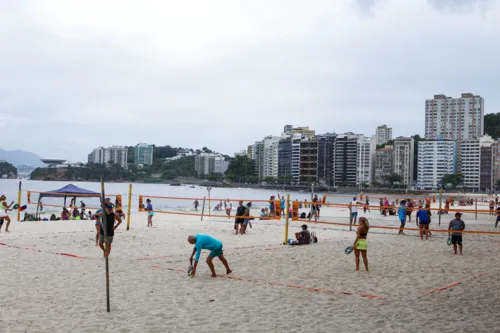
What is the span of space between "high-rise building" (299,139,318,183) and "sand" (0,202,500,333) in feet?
496

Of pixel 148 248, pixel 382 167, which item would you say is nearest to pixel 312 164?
pixel 382 167

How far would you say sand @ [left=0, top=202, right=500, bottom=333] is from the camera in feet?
22.8

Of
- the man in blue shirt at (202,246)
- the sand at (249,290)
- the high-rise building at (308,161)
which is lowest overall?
the sand at (249,290)

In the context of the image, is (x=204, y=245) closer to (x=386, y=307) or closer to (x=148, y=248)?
(x=386, y=307)

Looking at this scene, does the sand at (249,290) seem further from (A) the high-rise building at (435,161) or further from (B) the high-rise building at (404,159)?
(B) the high-rise building at (404,159)

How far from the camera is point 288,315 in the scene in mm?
7441

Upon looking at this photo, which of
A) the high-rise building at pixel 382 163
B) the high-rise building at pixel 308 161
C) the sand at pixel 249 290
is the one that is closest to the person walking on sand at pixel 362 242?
the sand at pixel 249 290

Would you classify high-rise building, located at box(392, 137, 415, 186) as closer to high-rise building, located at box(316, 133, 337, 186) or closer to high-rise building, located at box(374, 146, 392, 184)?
high-rise building, located at box(374, 146, 392, 184)

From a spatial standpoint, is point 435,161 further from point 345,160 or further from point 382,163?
point 345,160

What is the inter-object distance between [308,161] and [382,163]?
25611 millimetres

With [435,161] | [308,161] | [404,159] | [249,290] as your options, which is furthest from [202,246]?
[404,159]

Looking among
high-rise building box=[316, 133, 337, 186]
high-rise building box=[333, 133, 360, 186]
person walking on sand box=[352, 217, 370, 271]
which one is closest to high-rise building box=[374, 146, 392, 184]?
high-rise building box=[333, 133, 360, 186]

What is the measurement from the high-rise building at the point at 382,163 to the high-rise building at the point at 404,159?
2.29 metres

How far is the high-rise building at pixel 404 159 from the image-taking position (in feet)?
552
